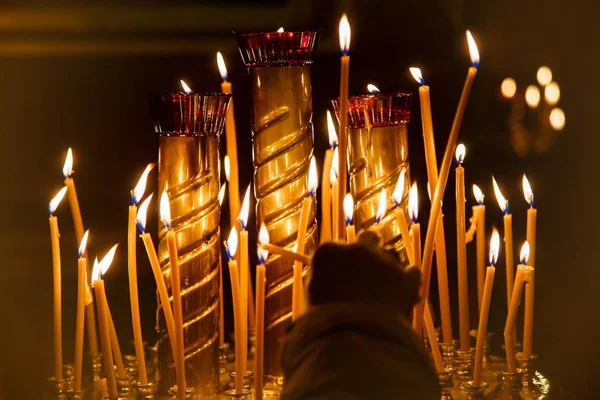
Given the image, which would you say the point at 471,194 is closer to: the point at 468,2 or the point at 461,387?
the point at 468,2

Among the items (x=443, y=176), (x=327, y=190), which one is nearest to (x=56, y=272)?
(x=327, y=190)

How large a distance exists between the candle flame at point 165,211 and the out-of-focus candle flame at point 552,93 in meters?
0.72

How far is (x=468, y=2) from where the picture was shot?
1.25m

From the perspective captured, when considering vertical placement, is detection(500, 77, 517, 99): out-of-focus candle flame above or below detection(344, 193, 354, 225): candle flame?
above

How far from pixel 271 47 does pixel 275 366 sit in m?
0.35

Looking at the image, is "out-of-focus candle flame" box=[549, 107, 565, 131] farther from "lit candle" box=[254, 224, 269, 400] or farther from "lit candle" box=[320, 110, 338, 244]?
"lit candle" box=[254, 224, 269, 400]

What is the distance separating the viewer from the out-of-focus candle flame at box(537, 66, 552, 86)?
4.16ft

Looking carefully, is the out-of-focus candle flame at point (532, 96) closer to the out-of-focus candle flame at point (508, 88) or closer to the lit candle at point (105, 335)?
the out-of-focus candle flame at point (508, 88)

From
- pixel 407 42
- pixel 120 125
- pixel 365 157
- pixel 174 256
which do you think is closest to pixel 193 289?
pixel 174 256

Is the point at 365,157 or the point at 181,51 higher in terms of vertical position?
the point at 181,51

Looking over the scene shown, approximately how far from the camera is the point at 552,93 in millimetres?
1271

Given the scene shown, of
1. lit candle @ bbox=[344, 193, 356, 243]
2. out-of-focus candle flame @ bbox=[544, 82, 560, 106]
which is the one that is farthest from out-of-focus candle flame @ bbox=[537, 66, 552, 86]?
lit candle @ bbox=[344, 193, 356, 243]

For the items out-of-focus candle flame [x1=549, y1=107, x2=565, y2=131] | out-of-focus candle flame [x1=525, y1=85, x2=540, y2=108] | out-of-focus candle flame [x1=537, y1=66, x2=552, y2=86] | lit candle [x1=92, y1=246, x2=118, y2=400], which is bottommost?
lit candle [x1=92, y1=246, x2=118, y2=400]

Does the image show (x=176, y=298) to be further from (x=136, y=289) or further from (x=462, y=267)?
(x=462, y=267)
